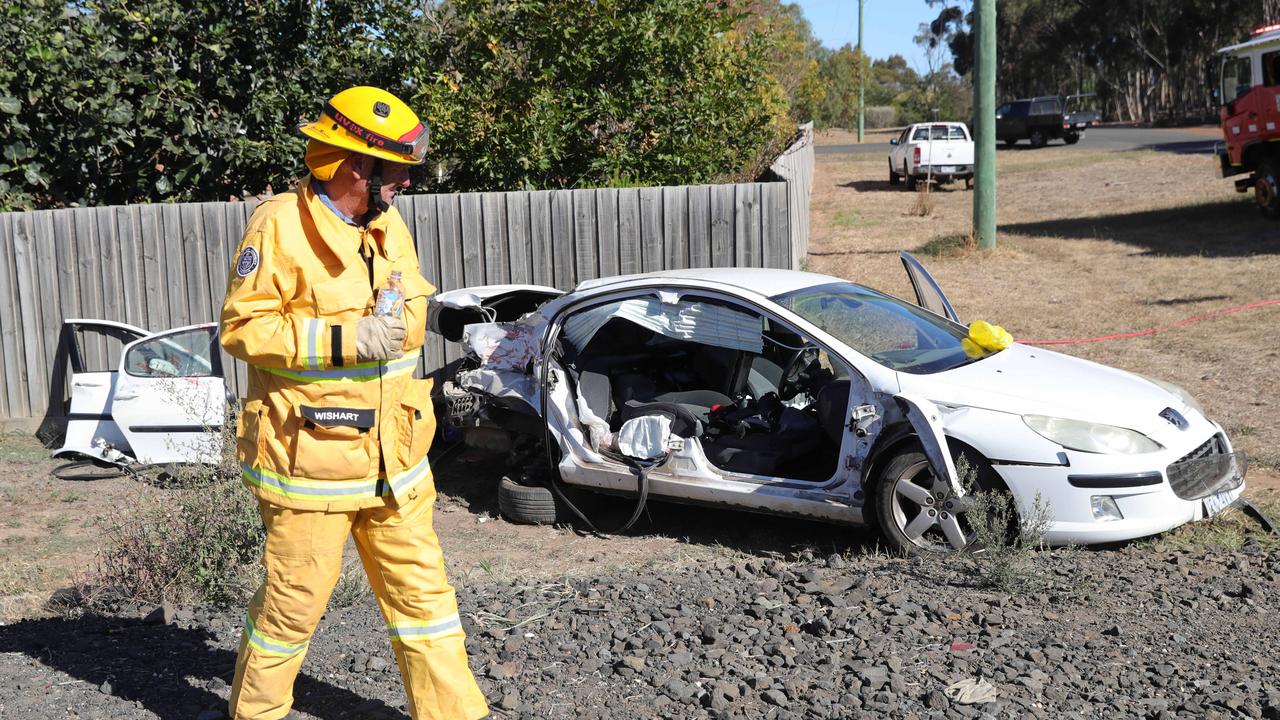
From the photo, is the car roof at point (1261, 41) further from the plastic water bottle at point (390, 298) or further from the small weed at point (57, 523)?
the plastic water bottle at point (390, 298)

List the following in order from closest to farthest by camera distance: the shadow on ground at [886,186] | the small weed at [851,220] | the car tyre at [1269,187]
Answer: the car tyre at [1269,187] < the small weed at [851,220] < the shadow on ground at [886,186]

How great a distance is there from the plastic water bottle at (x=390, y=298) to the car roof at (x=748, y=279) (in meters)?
2.97

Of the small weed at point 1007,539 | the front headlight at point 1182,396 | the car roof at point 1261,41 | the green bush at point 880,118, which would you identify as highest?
the green bush at point 880,118

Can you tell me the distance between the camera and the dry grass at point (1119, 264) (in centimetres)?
952

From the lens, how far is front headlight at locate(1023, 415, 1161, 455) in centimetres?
526

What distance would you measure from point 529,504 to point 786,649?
271 centimetres

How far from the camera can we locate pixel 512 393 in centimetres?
670

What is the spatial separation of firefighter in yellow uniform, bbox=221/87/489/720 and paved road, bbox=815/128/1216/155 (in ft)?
104

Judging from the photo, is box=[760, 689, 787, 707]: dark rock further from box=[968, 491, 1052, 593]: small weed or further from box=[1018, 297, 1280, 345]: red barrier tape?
box=[1018, 297, 1280, 345]: red barrier tape

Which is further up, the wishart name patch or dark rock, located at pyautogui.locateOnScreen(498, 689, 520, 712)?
the wishart name patch

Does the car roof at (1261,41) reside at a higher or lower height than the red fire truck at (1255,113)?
higher

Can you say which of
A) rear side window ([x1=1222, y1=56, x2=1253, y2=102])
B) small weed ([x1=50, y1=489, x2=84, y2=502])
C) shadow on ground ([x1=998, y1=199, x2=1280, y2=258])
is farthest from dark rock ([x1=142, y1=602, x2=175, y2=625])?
rear side window ([x1=1222, y1=56, x2=1253, y2=102])

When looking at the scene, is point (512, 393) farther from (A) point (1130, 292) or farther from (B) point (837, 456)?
(A) point (1130, 292)

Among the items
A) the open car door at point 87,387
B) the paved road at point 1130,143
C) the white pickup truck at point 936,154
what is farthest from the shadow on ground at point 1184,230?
the open car door at point 87,387
